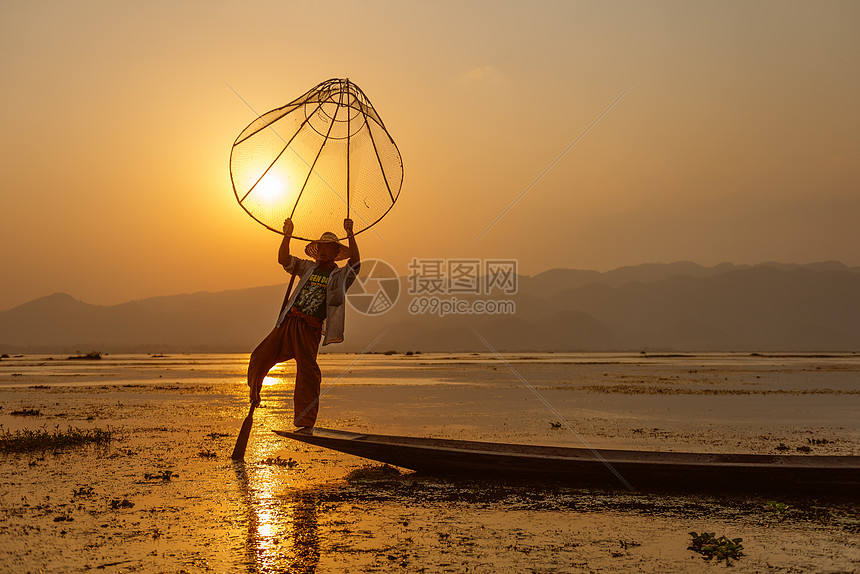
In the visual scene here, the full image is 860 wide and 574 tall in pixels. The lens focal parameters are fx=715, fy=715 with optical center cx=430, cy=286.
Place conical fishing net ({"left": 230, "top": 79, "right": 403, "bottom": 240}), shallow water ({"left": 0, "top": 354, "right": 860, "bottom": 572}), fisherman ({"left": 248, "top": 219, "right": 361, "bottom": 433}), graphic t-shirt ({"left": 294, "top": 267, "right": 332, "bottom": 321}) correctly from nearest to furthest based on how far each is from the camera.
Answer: shallow water ({"left": 0, "top": 354, "right": 860, "bottom": 572}) < conical fishing net ({"left": 230, "top": 79, "right": 403, "bottom": 240}) < fisherman ({"left": 248, "top": 219, "right": 361, "bottom": 433}) < graphic t-shirt ({"left": 294, "top": 267, "right": 332, "bottom": 321})

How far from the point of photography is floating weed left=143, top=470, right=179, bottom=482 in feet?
28.1

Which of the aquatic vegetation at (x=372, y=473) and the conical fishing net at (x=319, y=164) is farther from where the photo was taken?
the conical fishing net at (x=319, y=164)

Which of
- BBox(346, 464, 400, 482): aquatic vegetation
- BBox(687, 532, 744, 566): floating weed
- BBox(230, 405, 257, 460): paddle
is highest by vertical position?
BBox(230, 405, 257, 460): paddle

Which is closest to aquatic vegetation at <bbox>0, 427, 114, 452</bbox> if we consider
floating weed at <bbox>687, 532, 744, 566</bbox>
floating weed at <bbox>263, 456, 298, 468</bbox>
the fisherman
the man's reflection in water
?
floating weed at <bbox>263, 456, 298, 468</bbox>

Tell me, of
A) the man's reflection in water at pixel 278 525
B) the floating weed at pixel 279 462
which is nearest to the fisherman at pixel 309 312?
the floating weed at pixel 279 462

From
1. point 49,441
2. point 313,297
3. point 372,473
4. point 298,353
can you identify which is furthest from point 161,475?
point 49,441

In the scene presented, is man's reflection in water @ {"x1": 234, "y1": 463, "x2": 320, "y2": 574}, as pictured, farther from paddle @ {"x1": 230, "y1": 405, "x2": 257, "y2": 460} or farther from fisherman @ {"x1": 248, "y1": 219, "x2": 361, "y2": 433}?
fisherman @ {"x1": 248, "y1": 219, "x2": 361, "y2": 433}

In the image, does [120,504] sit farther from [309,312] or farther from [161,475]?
[309,312]

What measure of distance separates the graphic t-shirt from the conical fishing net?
598 millimetres

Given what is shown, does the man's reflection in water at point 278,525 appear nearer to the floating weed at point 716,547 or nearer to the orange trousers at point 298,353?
the orange trousers at point 298,353

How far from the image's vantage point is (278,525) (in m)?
6.41

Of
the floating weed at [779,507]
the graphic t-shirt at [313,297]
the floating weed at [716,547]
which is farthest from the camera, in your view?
the graphic t-shirt at [313,297]

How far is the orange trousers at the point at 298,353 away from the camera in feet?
31.0

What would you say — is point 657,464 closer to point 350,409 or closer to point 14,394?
point 350,409
